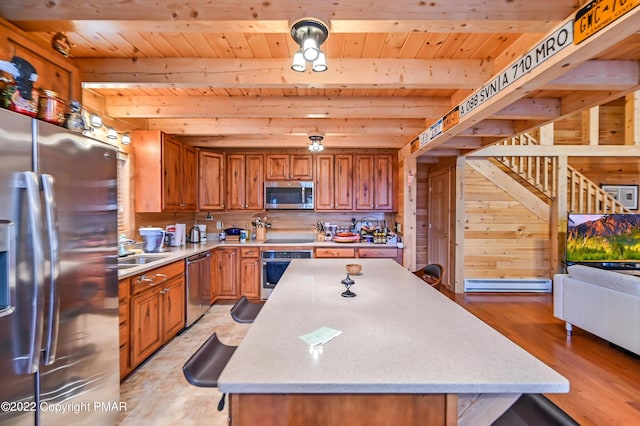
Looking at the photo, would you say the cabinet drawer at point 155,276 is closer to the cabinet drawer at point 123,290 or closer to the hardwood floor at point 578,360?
the cabinet drawer at point 123,290

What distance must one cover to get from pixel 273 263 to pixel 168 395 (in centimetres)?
217

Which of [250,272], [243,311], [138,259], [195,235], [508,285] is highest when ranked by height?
[195,235]

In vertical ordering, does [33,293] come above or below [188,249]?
above

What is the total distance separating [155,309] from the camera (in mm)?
2684

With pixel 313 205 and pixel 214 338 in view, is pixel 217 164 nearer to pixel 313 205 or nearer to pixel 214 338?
pixel 313 205

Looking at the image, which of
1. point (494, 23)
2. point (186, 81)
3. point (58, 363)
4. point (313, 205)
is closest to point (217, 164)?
point (313, 205)

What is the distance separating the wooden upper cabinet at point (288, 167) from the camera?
182 inches

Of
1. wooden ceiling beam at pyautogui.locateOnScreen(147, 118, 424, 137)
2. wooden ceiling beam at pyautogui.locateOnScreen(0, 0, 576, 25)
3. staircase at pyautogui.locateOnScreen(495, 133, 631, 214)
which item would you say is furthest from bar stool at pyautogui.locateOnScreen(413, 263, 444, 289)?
staircase at pyautogui.locateOnScreen(495, 133, 631, 214)

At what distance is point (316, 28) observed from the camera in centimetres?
157

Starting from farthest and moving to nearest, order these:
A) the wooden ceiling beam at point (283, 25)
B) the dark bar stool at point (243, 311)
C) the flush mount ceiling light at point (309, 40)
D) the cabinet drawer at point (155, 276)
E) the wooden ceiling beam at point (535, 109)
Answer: the wooden ceiling beam at point (535, 109) → the cabinet drawer at point (155, 276) → the dark bar stool at point (243, 311) → the wooden ceiling beam at point (283, 25) → the flush mount ceiling light at point (309, 40)

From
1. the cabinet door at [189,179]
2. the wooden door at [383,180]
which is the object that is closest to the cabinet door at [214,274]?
the cabinet door at [189,179]

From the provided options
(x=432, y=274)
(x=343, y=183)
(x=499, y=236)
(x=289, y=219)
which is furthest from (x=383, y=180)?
(x=499, y=236)

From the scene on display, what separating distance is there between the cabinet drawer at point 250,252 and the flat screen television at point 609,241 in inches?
188

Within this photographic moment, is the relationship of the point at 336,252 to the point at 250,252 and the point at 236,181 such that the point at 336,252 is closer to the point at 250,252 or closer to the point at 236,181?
the point at 250,252
